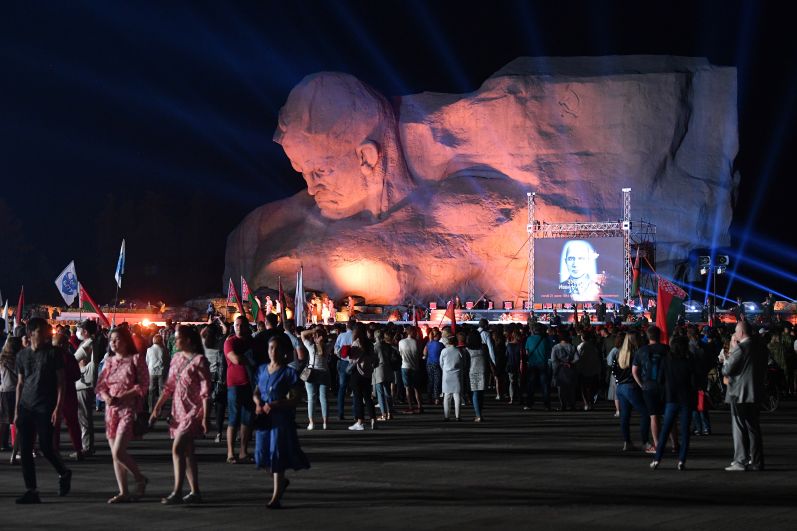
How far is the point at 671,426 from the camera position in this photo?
1015 cm

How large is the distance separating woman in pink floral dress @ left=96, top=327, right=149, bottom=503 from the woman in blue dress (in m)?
0.93

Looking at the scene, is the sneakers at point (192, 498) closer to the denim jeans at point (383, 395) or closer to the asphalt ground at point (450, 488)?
the asphalt ground at point (450, 488)

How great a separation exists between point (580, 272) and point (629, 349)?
79.5 ft

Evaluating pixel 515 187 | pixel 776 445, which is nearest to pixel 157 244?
pixel 515 187

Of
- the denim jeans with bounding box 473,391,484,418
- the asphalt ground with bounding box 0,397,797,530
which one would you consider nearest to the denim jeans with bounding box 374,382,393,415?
the denim jeans with bounding box 473,391,484,418

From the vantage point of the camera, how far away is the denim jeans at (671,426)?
10062 millimetres

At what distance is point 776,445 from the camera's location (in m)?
12.2

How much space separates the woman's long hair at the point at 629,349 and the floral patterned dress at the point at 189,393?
17.5 feet

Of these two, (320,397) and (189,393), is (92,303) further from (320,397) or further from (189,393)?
(189,393)

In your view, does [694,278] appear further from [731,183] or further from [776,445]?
[776,445]

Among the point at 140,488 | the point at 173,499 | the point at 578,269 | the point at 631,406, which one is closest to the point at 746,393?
the point at 631,406

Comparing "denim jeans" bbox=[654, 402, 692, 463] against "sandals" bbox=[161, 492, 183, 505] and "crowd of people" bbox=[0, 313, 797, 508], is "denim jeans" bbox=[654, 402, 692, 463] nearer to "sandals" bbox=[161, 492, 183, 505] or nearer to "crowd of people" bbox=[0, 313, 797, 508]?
"crowd of people" bbox=[0, 313, 797, 508]

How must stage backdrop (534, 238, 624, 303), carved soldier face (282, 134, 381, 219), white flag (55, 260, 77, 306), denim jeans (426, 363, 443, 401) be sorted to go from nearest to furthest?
1. denim jeans (426, 363, 443, 401)
2. white flag (55, 260, 77, 306)
3. stage backdrop (534, 238, 624, 303)
4. carved soldier face (282, 134, 381, 219)

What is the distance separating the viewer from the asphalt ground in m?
7.54
